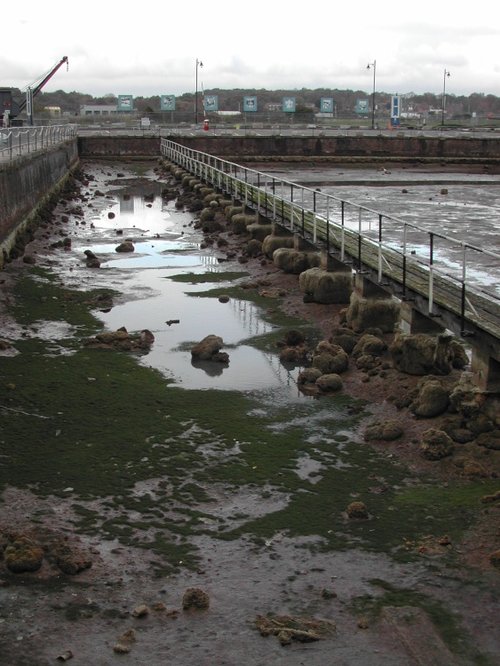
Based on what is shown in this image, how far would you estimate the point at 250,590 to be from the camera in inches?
282

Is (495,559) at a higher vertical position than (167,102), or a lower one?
lower

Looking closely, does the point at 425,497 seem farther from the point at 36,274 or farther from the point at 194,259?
the point at 194,259

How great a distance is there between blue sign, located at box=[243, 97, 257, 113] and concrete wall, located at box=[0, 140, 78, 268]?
62.0 m

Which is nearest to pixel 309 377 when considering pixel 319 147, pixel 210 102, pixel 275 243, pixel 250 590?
pixel 250 590

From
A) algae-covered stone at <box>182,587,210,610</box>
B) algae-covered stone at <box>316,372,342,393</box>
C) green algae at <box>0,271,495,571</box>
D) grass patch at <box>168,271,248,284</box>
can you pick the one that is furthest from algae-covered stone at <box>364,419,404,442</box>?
grass patch at <box>168,271,248,284</box>

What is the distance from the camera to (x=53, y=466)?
9297 millimetres

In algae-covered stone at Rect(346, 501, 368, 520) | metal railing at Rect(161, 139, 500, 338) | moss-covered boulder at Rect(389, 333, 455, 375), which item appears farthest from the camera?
moss-covered boulder at Rect(389, 333, 455, 375)

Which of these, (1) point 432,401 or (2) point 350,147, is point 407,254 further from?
(2) point 350,147

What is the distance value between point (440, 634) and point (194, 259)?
15.8 meters

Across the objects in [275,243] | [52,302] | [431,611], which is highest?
[275,243]

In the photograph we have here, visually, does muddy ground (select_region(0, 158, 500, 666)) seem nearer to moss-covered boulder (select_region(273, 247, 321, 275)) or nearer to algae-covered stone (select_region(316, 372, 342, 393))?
algae-covered stone (select_region(316, 372, 342, 393))

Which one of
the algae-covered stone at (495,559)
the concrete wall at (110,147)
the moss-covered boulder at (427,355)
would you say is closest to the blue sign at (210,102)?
the concrete wall at (110,147)

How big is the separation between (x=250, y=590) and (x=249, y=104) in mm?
92757

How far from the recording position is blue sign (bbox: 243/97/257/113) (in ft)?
316
